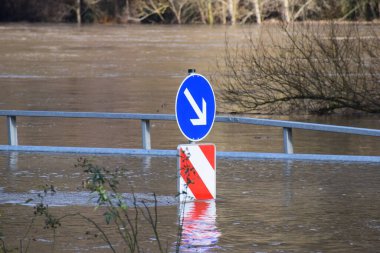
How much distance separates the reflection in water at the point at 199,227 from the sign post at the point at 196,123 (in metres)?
0.18

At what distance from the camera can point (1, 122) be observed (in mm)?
22547

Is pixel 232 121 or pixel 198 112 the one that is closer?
pixel 198 112

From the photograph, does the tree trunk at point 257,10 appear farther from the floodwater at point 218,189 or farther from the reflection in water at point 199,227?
the reflection in water at point 199,227

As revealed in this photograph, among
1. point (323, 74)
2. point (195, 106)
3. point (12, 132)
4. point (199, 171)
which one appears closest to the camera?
point (195, 106)

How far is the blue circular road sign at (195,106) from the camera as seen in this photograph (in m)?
11.2

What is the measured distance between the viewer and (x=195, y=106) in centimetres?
1129

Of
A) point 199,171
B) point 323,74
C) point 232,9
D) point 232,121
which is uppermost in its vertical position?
point 199,171

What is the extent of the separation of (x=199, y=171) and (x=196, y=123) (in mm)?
462

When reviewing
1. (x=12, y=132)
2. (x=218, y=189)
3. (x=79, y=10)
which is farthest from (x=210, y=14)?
(x=218, y=189)

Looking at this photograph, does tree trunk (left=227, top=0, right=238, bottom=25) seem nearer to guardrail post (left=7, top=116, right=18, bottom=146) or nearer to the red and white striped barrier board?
guardrail post (left=7, top=116, right=18, bottom=146)

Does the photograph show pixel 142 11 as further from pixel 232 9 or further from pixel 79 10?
pixel 232 9

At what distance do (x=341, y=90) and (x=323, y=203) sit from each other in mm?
12629

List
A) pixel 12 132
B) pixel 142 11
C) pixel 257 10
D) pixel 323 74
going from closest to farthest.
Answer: pixel 12 132, pixel 323 74, pixel 257 10, pixel 142 11

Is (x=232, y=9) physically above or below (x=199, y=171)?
below
